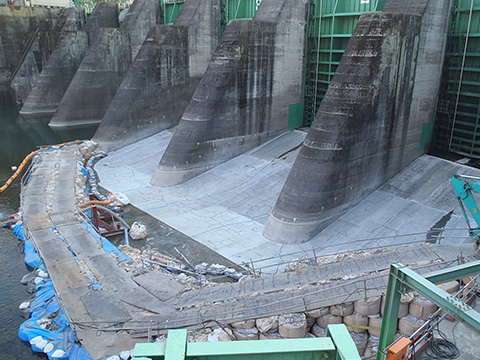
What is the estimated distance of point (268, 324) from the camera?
26.6ft

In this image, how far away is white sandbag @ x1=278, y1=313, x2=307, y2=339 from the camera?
786 centimetres

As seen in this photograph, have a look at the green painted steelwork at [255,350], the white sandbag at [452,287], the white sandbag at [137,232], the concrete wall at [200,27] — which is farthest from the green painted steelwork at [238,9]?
the green painted steelwork at [255,350]

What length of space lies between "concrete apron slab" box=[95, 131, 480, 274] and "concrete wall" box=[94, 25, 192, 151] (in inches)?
161

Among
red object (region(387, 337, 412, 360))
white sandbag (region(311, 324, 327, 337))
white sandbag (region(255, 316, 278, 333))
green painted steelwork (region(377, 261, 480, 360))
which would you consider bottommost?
white sandbag (region(311, 324, 327, 337))

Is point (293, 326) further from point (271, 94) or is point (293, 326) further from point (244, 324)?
point (271, 94)

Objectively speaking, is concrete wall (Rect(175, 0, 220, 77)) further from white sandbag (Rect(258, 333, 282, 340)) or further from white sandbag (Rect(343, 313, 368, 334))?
white sandbag (Rect(343, 313, 368, 334))

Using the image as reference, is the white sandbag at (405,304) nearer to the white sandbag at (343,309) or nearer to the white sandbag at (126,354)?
the white sandbag at (343,309)

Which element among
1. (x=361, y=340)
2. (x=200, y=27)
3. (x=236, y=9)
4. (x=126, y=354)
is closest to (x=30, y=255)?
(x=126, y=354)

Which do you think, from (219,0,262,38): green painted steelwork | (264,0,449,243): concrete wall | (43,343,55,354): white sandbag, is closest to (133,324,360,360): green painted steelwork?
(43,343,55,354): white sandbag

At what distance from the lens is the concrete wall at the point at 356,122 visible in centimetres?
1487

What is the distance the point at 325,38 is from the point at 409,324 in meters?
18.0

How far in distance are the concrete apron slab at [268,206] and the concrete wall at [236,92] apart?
39.1 inches

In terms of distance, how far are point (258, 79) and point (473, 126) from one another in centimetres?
1049

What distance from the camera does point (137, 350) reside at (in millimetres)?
3318
